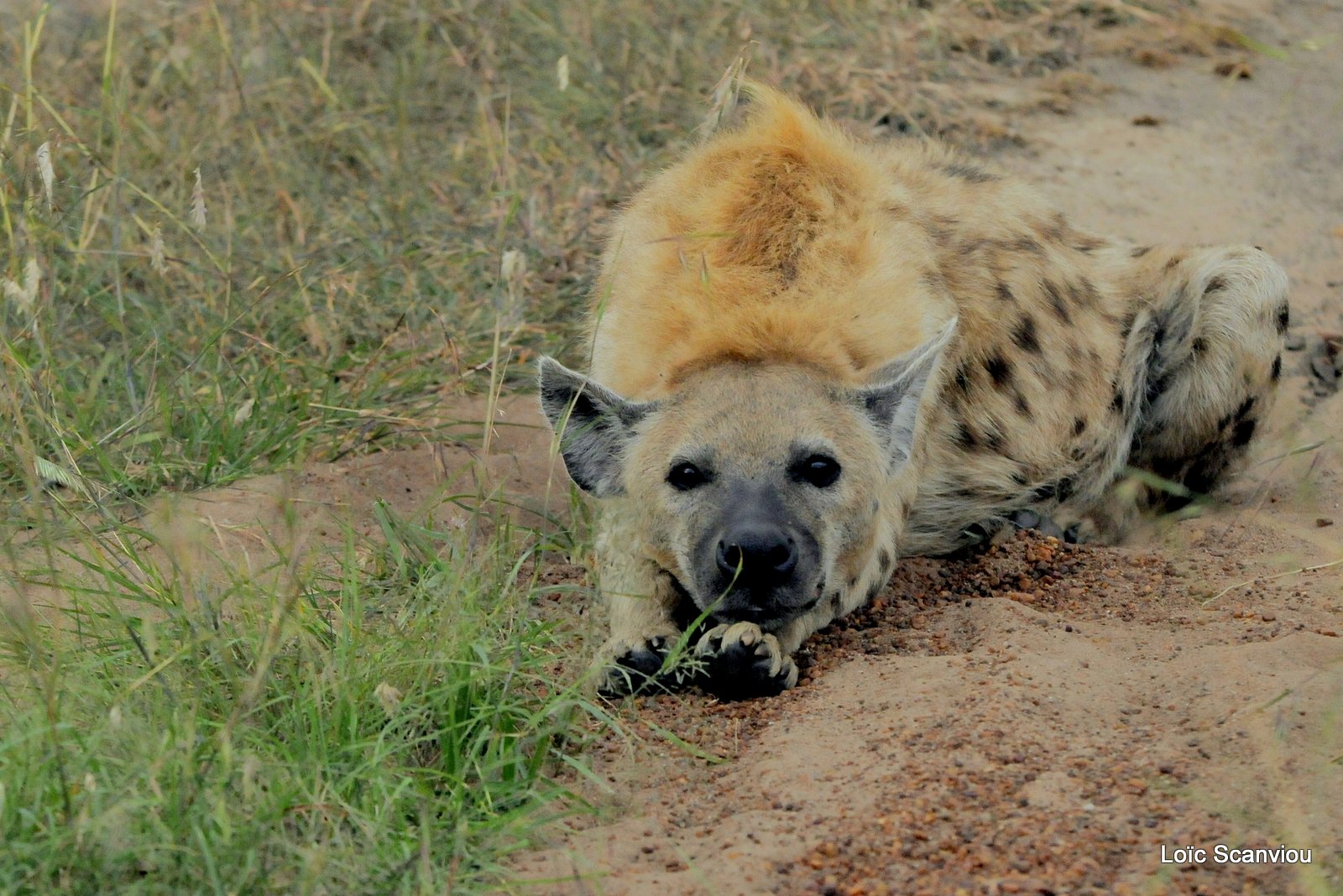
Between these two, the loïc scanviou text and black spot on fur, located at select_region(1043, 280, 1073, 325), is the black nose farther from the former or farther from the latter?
black spot on fur, located at select_region(1043, 280, 1073, 325)

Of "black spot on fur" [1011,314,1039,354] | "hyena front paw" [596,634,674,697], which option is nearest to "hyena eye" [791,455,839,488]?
"hyena front paw" [596,634,674,697]

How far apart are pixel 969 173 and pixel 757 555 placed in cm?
167

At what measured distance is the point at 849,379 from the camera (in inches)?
121

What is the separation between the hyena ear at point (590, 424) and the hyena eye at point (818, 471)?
334 mm

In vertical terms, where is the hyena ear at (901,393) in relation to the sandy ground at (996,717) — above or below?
above

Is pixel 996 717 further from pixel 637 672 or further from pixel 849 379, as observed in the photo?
pixel 849 379

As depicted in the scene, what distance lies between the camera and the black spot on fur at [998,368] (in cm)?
373

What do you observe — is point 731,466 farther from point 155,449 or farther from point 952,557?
point 155,449

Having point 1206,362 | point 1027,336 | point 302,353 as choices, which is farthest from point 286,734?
point 1206,362

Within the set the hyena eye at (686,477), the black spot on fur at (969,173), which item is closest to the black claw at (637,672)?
the hyena eye at (686,477)

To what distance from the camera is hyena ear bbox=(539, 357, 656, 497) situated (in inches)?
119

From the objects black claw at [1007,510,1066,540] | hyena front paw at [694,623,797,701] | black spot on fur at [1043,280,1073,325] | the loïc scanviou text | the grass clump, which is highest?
black spot on fur at [1043,280,1073,325]

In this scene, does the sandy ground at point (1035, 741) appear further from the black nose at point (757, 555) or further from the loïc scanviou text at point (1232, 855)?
the black nose at point (757, 555)

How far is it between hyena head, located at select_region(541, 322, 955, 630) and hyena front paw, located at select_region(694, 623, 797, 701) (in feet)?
0.20
